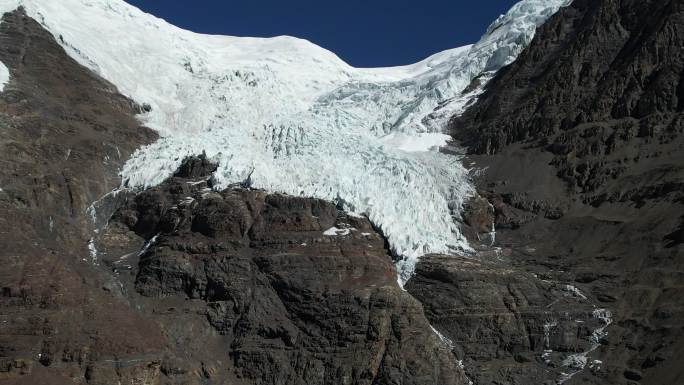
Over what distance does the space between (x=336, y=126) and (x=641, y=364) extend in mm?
42242

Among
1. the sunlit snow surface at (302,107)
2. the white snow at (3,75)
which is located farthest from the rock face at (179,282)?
the sunlit snow surface at (302,107)

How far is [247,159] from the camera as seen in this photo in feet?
244

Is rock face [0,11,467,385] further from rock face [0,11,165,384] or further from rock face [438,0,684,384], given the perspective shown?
rock face [438,0,684,384]

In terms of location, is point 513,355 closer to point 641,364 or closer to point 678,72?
point 641,364

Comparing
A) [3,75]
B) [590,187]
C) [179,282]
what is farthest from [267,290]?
[3,75]

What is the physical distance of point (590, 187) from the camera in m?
71.4

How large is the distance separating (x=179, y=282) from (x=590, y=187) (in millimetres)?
33981

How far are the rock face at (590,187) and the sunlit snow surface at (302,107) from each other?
4.42 meters

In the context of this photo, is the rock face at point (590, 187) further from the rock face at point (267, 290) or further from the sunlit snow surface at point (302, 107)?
the sunlit snow surface at point (302, 107)

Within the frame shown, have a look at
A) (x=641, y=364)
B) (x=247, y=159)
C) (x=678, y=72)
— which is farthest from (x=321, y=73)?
(x=641, y=364)

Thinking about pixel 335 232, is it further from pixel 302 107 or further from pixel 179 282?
pixel 302 107

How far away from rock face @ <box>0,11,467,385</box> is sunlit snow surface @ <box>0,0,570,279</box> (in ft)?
10.1

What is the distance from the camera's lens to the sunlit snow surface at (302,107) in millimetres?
71875

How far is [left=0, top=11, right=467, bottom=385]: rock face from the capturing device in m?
55.2
